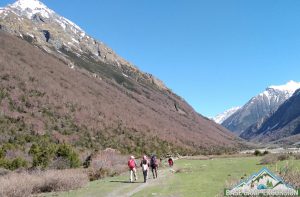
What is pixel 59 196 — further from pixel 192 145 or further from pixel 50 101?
pixel 192 145

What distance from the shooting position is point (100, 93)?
146 m

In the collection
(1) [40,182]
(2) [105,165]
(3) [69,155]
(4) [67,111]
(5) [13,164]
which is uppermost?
(4) [67,111]

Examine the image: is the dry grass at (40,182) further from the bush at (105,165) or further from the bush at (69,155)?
the bush at (69,155)

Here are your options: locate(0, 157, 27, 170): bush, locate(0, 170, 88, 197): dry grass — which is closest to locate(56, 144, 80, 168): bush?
locate(0, 157, 27, 170): bush

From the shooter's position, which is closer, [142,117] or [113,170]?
[113,170]

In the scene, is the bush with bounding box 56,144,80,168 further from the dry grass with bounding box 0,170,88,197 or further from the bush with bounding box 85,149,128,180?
the dry grass with bounding box 0,170,88,197

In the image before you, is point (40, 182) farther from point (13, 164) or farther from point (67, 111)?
point (67, 111)

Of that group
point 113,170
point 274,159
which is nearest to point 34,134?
point 113,170

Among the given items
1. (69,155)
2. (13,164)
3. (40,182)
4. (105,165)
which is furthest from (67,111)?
(40,182)

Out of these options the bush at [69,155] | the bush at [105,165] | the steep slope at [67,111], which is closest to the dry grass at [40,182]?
the bush at [105,165]

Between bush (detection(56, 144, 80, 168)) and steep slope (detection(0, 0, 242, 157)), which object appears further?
steep slope (detection(0, 0, 242, 157))

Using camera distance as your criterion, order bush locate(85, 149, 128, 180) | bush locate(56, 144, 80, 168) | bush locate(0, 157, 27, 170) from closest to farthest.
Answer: bush locate(85, 149, 128, 180), bush locate(0, 157, 27, 170), bush locate(56, 144, 80, 168)

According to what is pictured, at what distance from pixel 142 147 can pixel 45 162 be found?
61.7 metres

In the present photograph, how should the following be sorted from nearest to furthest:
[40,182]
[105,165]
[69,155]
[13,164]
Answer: [40,182], [105,165], [13,164], [69,155]
